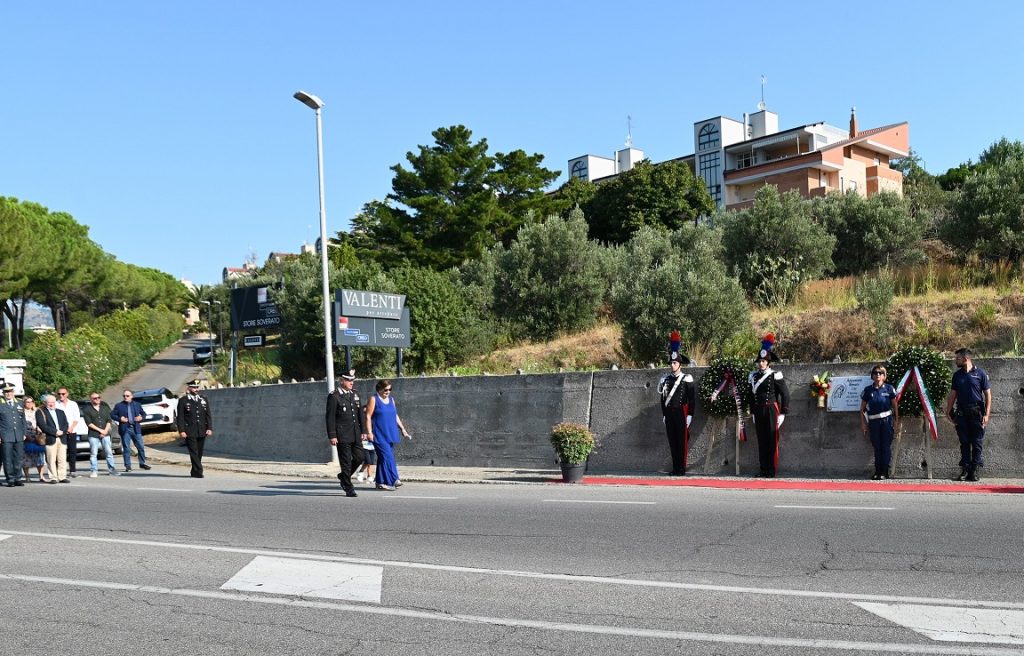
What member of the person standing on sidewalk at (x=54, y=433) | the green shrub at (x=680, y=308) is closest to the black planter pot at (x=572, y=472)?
the green shrub at (x=680, y=308)

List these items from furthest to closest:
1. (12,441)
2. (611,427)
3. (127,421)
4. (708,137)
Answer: (708,137) < (127,421) < (611,427) < (12,441)

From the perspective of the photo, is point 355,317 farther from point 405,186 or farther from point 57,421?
point 405,186

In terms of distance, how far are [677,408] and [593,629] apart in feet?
33.3

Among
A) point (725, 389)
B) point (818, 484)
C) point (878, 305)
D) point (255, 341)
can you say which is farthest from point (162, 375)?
A: point (818, 484)

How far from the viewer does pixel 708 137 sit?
292 feet

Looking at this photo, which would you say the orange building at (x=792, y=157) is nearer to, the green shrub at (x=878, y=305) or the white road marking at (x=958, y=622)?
the green shrub at (x=878, y=305)

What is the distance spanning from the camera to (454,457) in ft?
64.1

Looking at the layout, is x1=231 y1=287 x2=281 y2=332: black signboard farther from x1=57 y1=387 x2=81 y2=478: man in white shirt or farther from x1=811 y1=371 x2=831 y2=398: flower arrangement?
x1=811 y1=371 x2=831 y2=398: flower arrangement

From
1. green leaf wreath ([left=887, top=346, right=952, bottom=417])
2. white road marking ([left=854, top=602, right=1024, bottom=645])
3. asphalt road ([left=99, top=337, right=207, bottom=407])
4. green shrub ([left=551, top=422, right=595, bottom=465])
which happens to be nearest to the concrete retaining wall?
green leaf wreath ([left=887, top=346, right=952, bottom=417])

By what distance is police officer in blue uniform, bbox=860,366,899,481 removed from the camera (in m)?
14.1

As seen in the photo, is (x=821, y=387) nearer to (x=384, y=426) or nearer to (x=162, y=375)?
(x=384, y=426)

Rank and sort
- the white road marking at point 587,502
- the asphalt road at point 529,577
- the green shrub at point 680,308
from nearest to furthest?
the asphalt road at point 529,577, the white road marking at point 587,502, the green shrub at point 680,308

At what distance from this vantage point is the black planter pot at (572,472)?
51.8 feet

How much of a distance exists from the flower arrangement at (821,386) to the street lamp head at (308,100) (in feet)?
40.8
